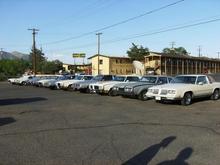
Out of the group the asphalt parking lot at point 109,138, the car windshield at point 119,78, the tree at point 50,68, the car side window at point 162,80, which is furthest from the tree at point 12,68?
the asphalt parking lot at point 109,138

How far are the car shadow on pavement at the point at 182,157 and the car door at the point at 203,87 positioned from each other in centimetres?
1103

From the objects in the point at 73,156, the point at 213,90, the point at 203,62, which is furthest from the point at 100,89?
the point at 203,62

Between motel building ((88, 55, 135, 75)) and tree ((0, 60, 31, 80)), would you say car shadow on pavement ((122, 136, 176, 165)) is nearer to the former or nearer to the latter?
motel building ((88, 55, 135, 75))

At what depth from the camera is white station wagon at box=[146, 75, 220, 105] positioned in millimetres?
17594

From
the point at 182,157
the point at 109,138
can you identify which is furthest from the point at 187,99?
the point at 182,157

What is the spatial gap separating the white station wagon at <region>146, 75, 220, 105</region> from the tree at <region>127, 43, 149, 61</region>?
64535 mm

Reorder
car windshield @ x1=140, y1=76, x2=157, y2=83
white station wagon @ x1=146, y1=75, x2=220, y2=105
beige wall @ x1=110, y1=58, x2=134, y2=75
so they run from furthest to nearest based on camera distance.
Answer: beige wall @ x1=110, y1=58, x2=134, y2=75
car windshield @ x1=140, y1=76, x2=157, y2=83
white station wagon @ x1=146, y1=75, x2=220, y2=105

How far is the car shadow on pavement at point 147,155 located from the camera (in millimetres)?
6957

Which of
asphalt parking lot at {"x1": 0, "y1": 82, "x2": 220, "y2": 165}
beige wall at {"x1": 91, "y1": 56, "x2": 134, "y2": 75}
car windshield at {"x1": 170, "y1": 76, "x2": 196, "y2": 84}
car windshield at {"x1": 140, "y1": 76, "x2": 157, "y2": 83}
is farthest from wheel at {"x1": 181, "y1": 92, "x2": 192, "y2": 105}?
beige wall at {"x1": 91, "y1": 56, "x2": 134, "y2": 75}

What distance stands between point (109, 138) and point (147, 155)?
1.92 metres

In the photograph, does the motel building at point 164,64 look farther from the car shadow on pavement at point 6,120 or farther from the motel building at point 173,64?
the car shadow on pavement at point 6,120

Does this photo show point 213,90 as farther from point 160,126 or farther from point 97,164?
point 97,164

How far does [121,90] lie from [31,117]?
9.50 metres

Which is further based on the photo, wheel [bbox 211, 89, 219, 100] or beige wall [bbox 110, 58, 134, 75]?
beige wall [bbox 110, 58, 134, 75]
